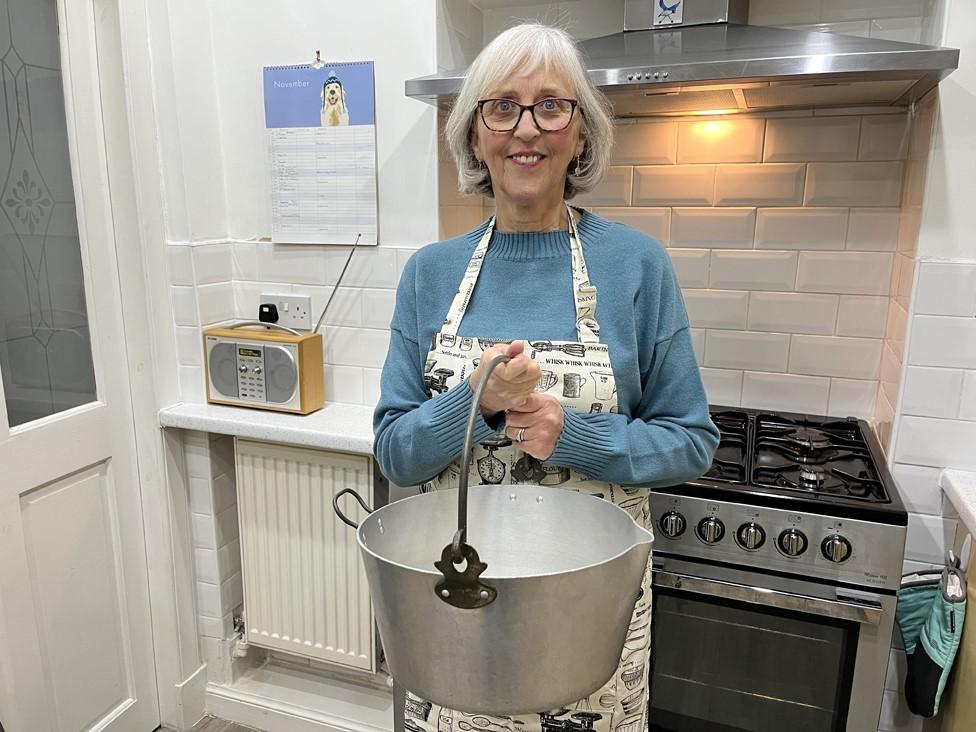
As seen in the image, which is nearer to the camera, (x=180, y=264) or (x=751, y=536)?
(x=751, y=536)

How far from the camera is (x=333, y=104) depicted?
177 cm

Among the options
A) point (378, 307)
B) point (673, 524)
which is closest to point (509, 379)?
point (673, 524)

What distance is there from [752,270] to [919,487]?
618 mm

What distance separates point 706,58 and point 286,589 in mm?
1601

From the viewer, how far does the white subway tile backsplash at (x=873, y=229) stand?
1681 millimetres

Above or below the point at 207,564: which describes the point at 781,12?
above

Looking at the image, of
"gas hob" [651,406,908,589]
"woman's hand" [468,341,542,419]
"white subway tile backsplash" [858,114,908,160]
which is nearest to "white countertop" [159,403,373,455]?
"gas hob" [651,406,908,589]

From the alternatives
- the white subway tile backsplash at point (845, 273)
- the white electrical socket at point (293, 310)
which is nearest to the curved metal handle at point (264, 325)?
the white electrical socket at point (293, 310)

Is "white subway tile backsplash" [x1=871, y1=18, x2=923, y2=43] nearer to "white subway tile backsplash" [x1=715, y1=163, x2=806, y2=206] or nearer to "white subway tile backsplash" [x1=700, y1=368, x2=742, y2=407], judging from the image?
"white subway tile backsplash" [x1=715, y1=163, x2=806, y2=206]

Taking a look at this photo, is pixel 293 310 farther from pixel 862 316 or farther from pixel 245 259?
pixel 862 316

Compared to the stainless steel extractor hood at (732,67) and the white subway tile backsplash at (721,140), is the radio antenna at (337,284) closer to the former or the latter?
the stainless steel extractor hood at (732,67)

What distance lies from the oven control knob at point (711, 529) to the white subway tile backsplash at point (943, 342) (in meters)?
0.52

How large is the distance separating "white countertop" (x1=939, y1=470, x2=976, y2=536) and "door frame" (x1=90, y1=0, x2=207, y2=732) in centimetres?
176

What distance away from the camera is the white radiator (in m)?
1.83
